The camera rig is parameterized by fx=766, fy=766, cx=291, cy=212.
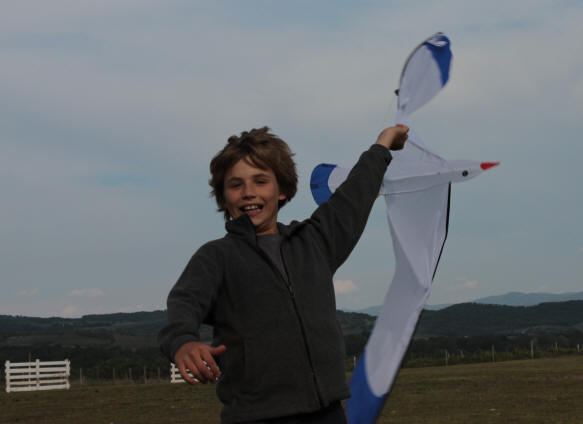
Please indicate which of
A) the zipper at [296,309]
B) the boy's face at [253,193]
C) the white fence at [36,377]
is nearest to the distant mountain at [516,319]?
the white fence at [36,377]

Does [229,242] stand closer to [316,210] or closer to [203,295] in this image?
[203,295]

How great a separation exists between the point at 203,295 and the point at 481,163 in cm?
149

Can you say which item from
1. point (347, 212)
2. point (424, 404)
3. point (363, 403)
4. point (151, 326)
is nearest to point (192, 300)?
point (347, 212)

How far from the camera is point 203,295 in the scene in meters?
2.48

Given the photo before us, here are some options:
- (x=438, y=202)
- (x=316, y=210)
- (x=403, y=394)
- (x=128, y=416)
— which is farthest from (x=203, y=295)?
(x=403, y=394)

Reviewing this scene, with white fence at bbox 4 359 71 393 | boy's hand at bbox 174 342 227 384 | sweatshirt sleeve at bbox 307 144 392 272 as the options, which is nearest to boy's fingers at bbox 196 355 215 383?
boy's hand at bbox 174 342 227 384

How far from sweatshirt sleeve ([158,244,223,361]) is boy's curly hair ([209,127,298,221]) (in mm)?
286

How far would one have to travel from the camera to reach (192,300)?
244 cm

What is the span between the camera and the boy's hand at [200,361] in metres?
2.12

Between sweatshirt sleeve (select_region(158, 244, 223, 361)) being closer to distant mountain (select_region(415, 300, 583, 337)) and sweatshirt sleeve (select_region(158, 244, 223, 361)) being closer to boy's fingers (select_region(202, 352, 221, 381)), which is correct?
boy's fingers (select_region(202, 352, 221, 381))

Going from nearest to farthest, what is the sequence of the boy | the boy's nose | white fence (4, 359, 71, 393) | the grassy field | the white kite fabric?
the boy < the boy's nose < the white kite fabric < the grassy field < white fence (4, 359, 71, 393)

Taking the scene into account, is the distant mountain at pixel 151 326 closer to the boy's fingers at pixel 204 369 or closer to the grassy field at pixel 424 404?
the grassy field at pixel 424 404

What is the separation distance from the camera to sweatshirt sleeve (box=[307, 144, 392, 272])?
2883 mm

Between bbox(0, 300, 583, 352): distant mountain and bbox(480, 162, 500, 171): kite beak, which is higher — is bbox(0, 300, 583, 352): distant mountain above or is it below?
above
